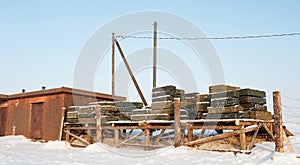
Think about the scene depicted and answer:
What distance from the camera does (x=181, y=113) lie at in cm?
1448

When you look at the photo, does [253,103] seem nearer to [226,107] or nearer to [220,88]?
[226,107]

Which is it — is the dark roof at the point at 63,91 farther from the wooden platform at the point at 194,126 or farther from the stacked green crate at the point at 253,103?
the stacked green crate at the point at 253,103

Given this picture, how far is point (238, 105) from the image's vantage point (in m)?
12.4

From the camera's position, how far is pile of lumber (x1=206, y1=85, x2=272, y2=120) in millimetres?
12250

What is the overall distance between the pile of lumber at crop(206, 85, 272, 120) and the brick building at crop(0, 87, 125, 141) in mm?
10622

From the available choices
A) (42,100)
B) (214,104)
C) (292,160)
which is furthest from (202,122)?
(42,100)

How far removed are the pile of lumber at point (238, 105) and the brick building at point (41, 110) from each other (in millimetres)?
10622

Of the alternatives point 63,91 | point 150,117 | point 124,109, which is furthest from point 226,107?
point 63,91

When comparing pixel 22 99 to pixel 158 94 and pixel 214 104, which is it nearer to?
pixel 158 94

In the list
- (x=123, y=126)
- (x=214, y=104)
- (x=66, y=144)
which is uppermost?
(x=214, y=104)

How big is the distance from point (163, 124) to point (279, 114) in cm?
580

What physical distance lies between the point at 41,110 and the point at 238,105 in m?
14.2

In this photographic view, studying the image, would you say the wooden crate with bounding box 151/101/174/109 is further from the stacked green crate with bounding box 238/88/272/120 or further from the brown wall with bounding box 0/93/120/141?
the brown wall with bounding box 0/93/120/141

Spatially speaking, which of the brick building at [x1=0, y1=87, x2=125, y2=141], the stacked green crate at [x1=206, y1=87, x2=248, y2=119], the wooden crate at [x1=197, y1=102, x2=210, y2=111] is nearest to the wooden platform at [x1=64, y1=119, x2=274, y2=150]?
the stacked green crate at [x1=206, y1=87, x2=248, y2=119]
